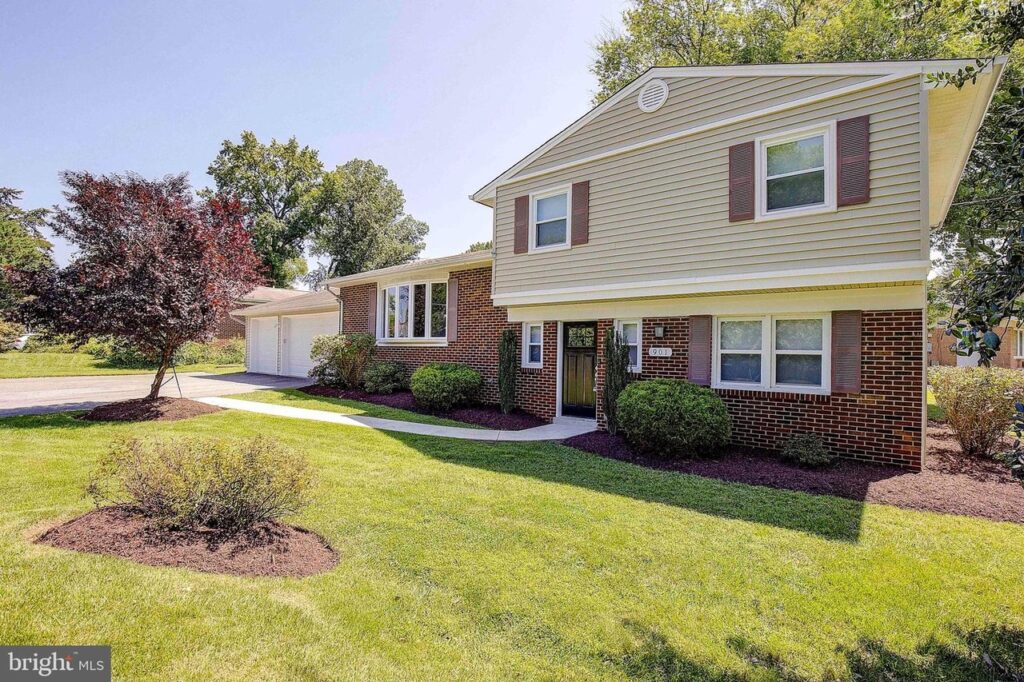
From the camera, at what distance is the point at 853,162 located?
6.82 metres

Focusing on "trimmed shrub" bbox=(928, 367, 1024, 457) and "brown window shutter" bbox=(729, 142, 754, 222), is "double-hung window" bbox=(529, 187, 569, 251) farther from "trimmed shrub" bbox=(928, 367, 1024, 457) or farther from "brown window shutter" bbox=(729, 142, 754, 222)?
"trimmed shrub" bbox=(928, 367, 1024, 457)

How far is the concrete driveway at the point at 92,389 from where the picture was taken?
1105 cm

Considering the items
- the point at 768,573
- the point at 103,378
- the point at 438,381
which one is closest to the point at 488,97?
the point at 438,381

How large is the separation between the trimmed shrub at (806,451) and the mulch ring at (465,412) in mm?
4697

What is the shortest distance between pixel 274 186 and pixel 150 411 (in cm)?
3345

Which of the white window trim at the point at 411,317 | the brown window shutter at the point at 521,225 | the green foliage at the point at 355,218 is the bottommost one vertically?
the white window trim at the point at 411,317

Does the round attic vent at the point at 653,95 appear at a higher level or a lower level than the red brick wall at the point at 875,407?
Result: higher

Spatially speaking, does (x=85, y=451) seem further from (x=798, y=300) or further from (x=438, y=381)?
(x=798, y=300)

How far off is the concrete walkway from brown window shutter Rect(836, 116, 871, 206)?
18.8ft

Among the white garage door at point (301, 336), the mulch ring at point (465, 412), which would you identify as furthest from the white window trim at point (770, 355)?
the white garage door at point (301, 336)

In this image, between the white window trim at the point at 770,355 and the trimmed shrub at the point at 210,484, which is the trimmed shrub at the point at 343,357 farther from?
the trimmed shrub at the point at 210,484

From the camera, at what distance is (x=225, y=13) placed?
860cm

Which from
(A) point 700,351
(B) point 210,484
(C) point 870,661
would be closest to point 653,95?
(A) point 700,351

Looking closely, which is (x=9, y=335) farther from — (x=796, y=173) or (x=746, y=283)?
(x=796, y=173)
